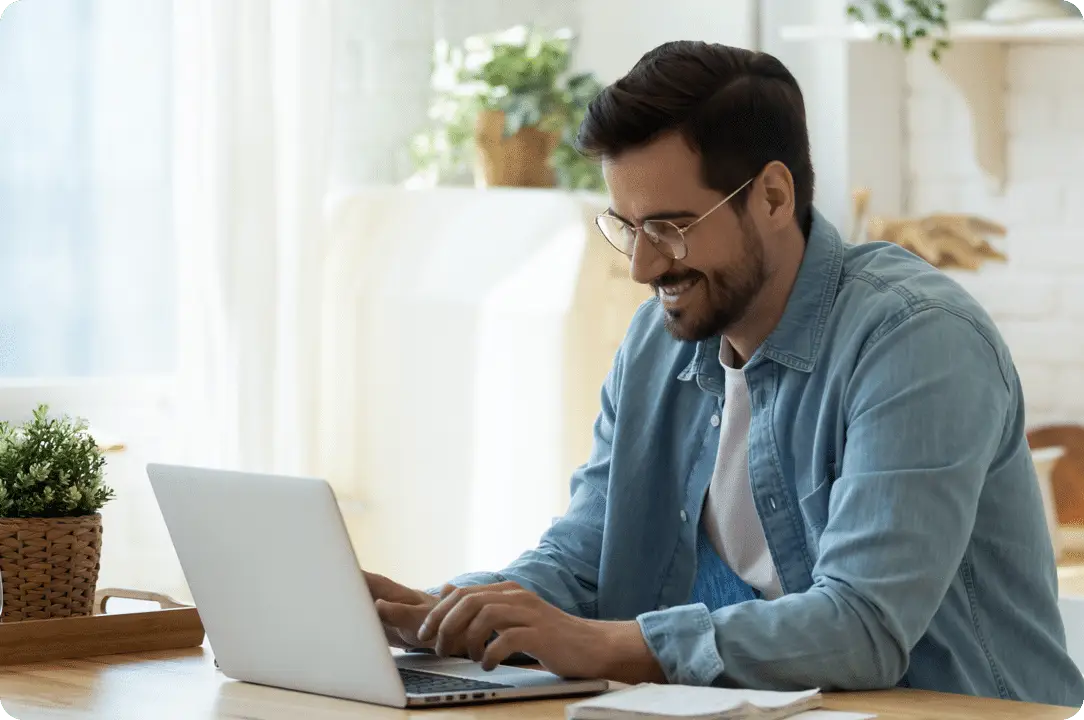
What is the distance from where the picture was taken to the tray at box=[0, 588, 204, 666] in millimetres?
1507

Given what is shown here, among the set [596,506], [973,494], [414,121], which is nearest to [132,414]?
[414,121]

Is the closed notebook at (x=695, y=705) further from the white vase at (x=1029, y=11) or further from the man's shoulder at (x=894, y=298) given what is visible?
the white vase at (x=1029, y=11)

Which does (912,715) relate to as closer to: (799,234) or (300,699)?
(300,699)

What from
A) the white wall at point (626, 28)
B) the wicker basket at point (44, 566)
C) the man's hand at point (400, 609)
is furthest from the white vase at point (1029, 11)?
the wicker basket at point (44, 566)

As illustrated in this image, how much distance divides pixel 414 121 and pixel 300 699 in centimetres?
261

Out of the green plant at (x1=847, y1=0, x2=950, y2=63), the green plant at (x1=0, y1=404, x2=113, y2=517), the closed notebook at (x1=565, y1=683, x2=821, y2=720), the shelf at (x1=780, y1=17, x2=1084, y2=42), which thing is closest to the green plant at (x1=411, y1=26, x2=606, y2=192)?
the shelf at (x1=780, y1=17, x2=1084, y2=42)

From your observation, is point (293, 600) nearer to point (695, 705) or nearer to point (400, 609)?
point (400, 609)

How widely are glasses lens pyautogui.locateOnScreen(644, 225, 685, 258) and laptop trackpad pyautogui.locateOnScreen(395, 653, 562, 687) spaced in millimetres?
452

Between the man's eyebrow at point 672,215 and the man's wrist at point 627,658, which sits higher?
the man's eyebrow at point 672,215

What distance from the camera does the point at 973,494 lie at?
1396 mm

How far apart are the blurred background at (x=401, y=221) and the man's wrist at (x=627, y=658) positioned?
192 cm

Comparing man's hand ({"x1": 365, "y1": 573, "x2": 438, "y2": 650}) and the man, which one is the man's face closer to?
the man

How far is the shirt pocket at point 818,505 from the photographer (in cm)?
151

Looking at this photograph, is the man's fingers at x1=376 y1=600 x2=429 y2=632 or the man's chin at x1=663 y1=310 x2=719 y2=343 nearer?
the man's fingers at x1=376 y1=600 x2=429 y2=632
